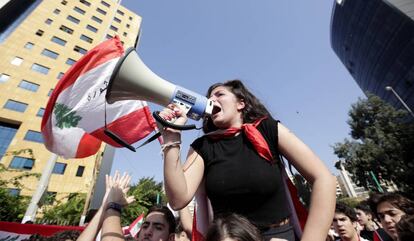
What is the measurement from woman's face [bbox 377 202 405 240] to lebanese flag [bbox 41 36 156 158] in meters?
3.76

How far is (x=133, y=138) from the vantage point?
4.14 m

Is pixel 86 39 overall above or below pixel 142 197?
above

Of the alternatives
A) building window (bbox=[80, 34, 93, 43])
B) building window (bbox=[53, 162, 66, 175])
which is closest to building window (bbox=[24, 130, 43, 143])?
building window (bbox=[53, 162, 66, 175])

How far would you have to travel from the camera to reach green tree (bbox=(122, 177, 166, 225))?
50.6 ft

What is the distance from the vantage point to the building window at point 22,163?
2338 centimetres

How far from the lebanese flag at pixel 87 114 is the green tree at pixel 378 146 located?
715 inches

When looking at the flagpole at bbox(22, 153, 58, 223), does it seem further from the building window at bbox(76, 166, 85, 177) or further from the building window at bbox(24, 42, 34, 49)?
the building window at bbox(24, 42, 34, 49)

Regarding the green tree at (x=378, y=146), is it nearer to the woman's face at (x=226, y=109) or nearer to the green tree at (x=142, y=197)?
the green tree at (x=142, y=197)

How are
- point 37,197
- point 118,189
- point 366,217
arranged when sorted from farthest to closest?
point 37,197, point 366,217, point 118,189

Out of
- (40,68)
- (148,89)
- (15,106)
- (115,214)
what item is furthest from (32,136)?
(148,89)

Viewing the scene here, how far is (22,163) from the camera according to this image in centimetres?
2389

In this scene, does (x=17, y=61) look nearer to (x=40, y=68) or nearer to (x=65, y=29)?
(x=40, y=68)

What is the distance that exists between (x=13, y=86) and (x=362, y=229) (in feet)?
104

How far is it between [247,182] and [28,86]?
3201 centimetres
